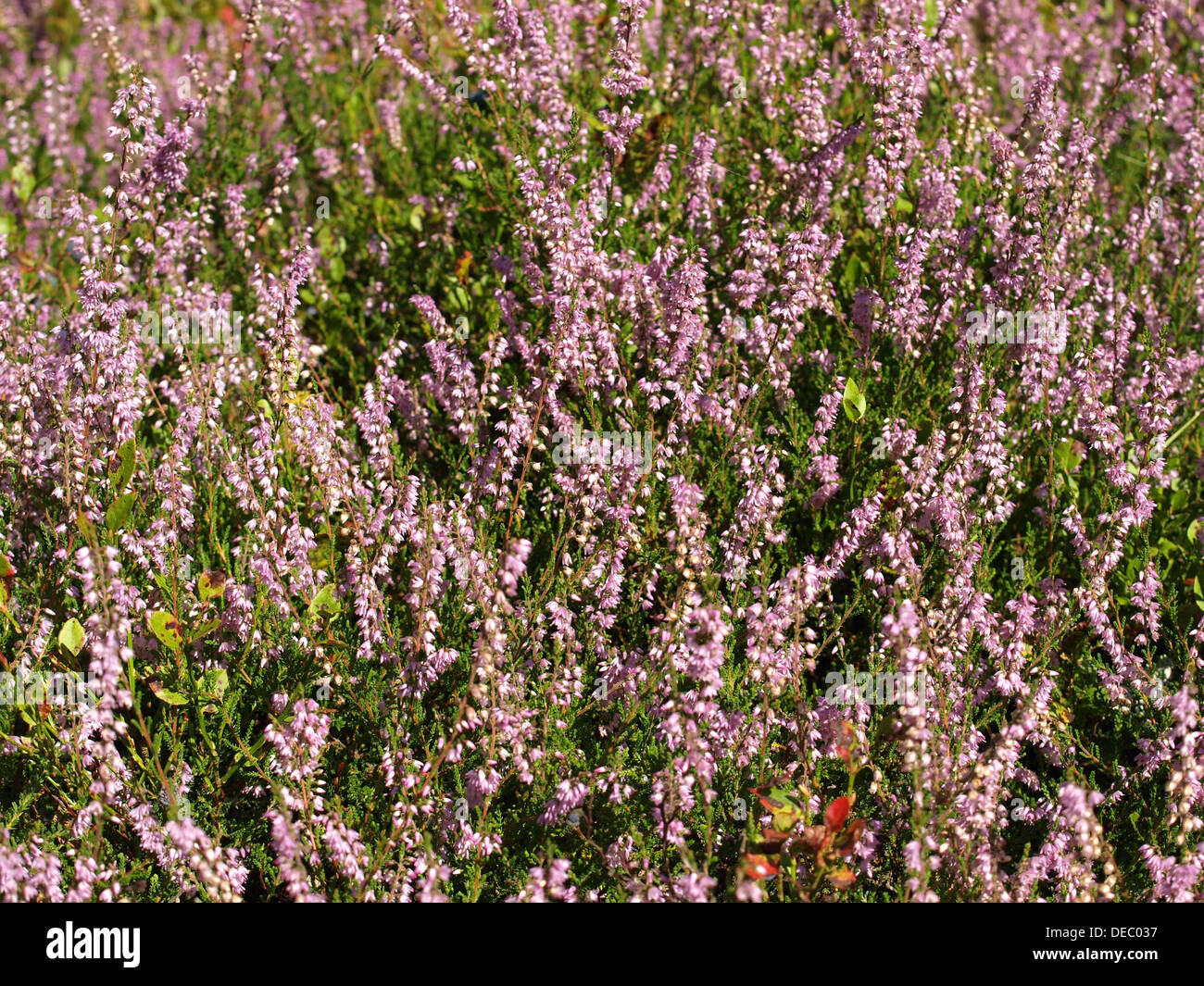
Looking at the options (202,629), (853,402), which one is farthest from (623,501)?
(202,629)

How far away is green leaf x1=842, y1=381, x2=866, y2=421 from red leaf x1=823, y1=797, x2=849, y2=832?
5.43ft

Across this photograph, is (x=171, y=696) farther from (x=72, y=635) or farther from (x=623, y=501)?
(x=623, y=501)

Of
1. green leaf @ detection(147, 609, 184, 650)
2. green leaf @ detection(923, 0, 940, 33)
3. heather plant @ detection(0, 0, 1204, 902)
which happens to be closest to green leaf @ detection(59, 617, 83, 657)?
heather plant @ detection(0, 0, 1204, 902)

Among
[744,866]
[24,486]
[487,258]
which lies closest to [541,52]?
[487,258]

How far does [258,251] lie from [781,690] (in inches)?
154

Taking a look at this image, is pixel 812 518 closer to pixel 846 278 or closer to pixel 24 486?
pixel 846 278

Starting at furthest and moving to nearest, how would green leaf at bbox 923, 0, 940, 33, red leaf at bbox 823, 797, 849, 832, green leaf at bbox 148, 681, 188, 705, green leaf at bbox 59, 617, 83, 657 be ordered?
green leaf at bbox 923, 0, 940, 33, green leaf at bbox 148, 681, 188, 705, green leaf at bbox 59, 617, 83, 657, red leaf at bbox 823, 797, 849, 832

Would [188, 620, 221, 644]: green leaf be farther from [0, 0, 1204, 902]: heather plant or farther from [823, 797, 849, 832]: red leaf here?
[823, 797, 849, 832]: red leaf

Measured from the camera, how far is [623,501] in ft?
13.0

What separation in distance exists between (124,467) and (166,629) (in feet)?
1.78

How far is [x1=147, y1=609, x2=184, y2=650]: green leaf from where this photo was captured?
11.4 ft

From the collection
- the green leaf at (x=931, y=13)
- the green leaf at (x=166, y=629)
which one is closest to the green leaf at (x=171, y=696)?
the green leaf at (x=166, y=629)

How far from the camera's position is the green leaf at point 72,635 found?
343 cm

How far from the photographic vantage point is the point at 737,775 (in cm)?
345
